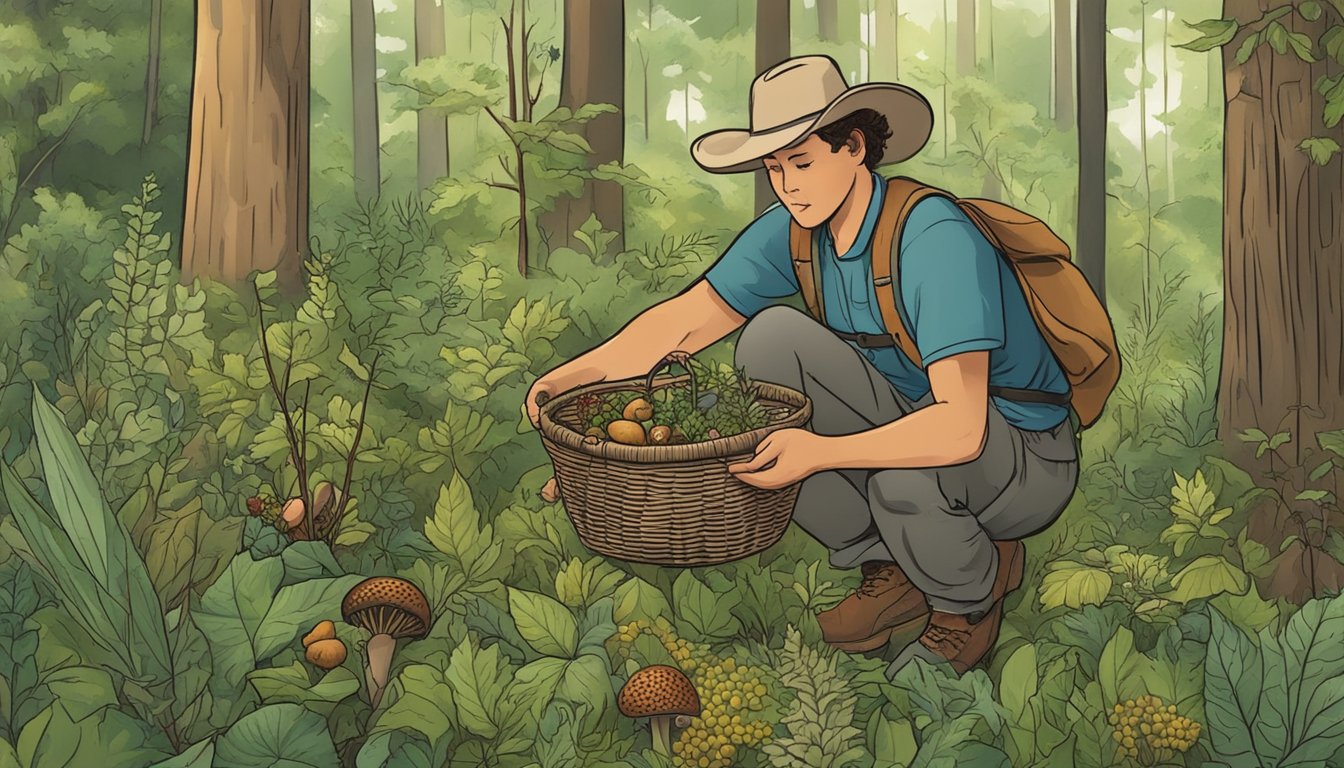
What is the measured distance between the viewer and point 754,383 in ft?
6.69

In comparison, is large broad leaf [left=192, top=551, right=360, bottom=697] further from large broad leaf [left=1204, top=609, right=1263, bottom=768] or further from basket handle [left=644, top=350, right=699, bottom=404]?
large broad leaf [left=1204, top=609, right=1263, bottom=768]

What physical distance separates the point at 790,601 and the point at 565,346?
651 millimetres

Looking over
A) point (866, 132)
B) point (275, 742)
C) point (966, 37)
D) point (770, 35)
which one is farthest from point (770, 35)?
point (275, 742)

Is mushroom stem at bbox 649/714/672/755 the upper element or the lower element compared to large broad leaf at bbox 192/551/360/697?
lower

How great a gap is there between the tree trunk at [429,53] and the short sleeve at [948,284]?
35.3 inches

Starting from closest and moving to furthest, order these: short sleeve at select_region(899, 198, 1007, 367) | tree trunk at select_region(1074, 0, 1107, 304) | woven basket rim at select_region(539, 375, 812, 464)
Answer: woven basket rim at select_region(539, 375, 812, 464), short sleeve at select_region(899, 198, 1007, 367), tree trunk at select_region(1074, 0, 1107, 304)

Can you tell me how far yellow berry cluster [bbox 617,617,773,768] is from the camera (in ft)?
6.63

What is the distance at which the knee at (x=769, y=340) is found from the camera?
2.04 metres

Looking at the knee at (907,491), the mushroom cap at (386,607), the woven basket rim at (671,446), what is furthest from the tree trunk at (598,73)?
the mushroom cap at (386,607)

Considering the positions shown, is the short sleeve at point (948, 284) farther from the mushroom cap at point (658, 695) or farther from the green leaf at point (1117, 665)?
the mushroom cap at point (658, 695)

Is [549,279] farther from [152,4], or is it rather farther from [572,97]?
[152,4]

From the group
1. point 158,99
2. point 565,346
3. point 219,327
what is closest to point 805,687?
point 565,346

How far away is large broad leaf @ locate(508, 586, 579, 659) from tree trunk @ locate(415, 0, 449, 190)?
2.83 ft

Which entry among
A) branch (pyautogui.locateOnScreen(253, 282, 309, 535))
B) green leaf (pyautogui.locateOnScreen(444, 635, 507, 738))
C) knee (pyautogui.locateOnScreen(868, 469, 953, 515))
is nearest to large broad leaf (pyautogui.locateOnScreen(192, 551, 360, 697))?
branch (pyautogui.locateOnScreen(253, 282, 309, 535))
